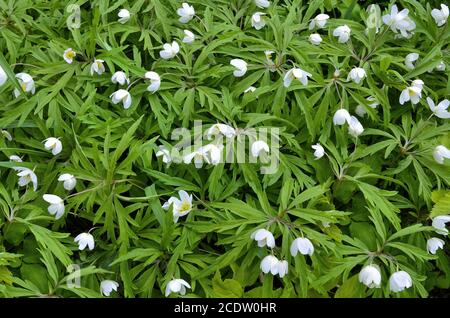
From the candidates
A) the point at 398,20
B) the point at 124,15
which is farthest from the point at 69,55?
the point at 398,20

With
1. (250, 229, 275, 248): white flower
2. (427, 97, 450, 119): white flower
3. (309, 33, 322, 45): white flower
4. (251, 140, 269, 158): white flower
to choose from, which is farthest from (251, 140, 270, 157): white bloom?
(427, 97, 450, 119): white flower

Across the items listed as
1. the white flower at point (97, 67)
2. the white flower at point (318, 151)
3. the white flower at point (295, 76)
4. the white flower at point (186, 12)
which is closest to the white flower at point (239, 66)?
the white flower at point (295, 76)

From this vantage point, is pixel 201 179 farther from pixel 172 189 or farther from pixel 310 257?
pixel 310 257

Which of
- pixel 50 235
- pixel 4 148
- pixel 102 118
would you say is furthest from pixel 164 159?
pixel 4 148

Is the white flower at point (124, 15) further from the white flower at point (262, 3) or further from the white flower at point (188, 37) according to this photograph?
the white flower at point (262, 3)

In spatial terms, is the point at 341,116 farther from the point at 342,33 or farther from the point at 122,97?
the point at 122,97

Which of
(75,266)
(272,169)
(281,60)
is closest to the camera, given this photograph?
(75,266)

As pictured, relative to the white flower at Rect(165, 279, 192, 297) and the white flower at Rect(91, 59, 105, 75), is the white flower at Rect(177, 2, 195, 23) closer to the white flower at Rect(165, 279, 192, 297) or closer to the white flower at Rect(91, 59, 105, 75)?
the white flower at Rect(91, 59, 105, 75)
